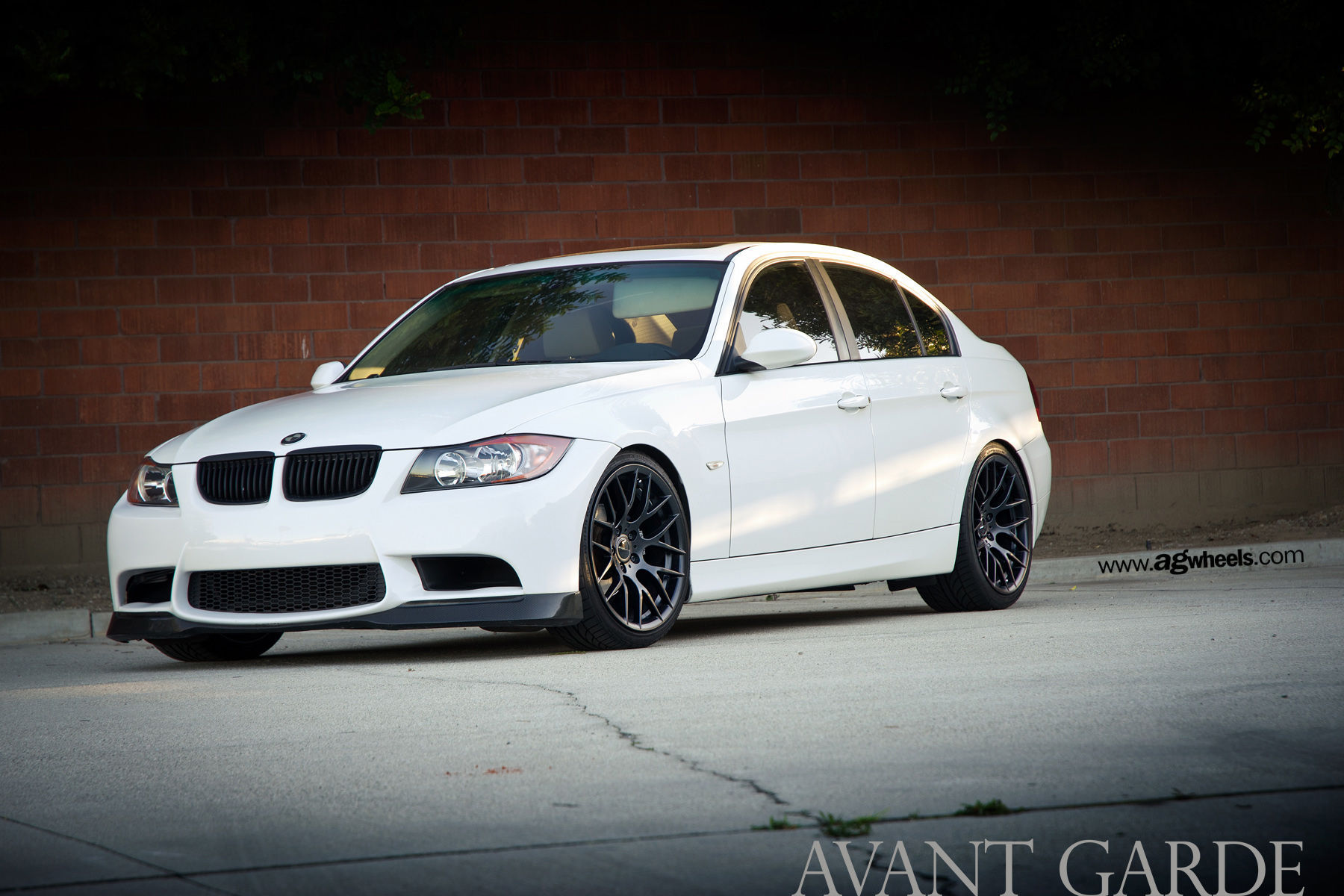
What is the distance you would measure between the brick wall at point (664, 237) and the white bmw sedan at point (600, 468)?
4.43 m

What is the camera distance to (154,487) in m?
6.96

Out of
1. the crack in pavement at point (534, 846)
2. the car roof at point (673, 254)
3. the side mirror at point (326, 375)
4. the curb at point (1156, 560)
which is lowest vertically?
the curb at point (1156, 560)

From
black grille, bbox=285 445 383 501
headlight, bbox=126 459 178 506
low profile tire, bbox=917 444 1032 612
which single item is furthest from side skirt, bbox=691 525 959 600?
headlight, bbox=126 459 178 506

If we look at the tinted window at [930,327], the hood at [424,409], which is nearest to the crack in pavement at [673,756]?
the hood at [424,409]

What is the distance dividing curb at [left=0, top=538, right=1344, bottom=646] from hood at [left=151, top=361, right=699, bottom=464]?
316cm

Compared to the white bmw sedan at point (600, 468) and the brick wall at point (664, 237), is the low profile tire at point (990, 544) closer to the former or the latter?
the white bmw sedan at point (600, 468)

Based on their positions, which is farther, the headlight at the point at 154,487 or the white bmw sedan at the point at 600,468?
the headlight at the point at 154,487

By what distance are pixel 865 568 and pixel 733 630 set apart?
672 millimetres

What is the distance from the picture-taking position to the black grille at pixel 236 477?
6637 millimetres

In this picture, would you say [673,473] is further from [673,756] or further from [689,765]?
[689,765]

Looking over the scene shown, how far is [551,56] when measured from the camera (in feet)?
42.3

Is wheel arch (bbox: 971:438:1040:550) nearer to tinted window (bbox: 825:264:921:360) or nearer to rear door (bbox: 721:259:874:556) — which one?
tinted window (bbox: 825:264:921:360)

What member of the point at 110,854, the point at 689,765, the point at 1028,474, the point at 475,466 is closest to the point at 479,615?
the point at 475,466

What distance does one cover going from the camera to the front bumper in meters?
6.35
